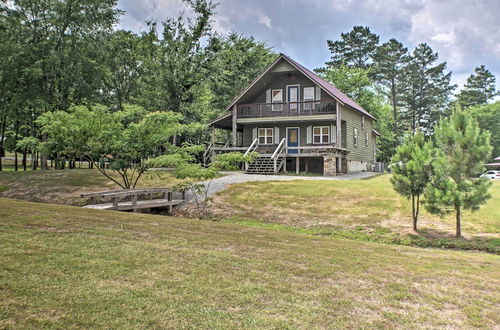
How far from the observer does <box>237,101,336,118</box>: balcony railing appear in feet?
83.4

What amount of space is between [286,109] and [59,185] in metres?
16.3

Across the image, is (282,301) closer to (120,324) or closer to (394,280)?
(120,324)

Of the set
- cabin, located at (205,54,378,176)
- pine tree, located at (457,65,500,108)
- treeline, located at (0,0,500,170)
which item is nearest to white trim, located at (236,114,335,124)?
cabin, located at (205,54,378,176)

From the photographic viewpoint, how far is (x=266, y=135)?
1134 inches

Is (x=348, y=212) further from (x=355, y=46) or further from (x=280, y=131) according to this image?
(x=355, y=46)

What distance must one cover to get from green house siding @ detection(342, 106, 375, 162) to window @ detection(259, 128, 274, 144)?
6.04m

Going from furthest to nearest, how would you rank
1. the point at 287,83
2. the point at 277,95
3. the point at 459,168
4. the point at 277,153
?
the point at 277,95, the point at 287,83, the point at 277,153, the point at 459,168

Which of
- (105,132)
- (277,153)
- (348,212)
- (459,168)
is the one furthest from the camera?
(277,153)

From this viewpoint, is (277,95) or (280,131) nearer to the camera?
(277,95)

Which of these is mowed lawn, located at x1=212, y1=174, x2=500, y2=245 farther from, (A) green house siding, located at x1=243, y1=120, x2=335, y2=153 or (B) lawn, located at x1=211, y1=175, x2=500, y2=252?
(A) green house siding, located at x1=243, y1=120, x2=335, y2=153

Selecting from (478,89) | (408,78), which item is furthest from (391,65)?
(478,89)

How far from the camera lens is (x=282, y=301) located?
3988 mm

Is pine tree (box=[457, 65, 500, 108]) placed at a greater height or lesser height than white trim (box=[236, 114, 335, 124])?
greater

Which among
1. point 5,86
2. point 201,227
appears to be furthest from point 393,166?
point 5,86
